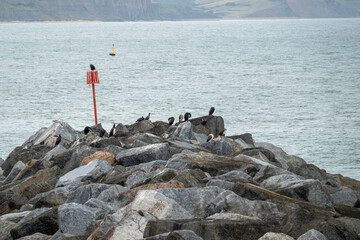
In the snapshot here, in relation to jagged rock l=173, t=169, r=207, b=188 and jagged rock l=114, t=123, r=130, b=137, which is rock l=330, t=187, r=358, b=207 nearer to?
jagged rock l=173, t=169, r=207, b=188

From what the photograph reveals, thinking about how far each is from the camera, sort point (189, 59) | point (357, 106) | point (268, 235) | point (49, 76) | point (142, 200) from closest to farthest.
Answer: point (268, 235) < point (142, 200) < point (357, 106) < point (49, 76) < point (189, 59)

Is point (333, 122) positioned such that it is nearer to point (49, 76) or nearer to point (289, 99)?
point (289, 99)

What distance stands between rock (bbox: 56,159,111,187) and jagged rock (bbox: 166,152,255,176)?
4.56ft

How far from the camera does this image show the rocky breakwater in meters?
7.38

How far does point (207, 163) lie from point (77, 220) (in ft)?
12.5

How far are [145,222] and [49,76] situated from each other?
53.7m

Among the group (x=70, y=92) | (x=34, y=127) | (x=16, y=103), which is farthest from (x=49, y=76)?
(x=34, y=127)

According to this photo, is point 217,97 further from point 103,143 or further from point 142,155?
point 142,155

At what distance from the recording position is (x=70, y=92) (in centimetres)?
4569

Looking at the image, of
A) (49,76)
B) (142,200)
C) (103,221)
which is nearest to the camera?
(103,221)

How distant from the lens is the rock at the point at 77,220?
794 cm

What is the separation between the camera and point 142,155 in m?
12.4

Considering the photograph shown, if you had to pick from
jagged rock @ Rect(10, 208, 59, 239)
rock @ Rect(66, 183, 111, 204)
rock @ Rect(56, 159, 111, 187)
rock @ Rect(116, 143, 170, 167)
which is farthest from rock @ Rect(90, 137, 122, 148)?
jagged rock @ Rect(10, 208, 59, 239)

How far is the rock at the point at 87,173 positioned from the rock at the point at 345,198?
4485mm
